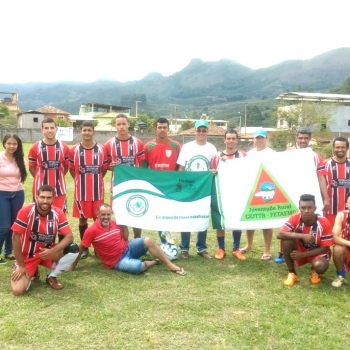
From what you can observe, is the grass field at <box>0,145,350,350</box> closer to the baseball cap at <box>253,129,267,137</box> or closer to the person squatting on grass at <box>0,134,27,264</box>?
the person squatting on grass at <box>0,134,27,264</box>

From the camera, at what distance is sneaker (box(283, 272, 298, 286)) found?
4992 millimetres

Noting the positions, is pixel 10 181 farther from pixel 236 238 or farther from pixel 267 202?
pixel 267 202

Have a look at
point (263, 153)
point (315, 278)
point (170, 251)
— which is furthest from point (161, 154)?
point (315, 278)

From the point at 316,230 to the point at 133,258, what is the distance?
2448 mm

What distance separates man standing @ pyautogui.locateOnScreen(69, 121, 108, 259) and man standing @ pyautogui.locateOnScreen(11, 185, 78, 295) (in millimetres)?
938

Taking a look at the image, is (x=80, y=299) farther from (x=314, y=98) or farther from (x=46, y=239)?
(x=314, y=98)

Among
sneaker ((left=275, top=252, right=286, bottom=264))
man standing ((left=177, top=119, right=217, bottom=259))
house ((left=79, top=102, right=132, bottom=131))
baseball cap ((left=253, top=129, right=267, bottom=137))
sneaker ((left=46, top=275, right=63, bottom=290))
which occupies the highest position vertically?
house ((left=79, top=102, right=132, bottom=131))

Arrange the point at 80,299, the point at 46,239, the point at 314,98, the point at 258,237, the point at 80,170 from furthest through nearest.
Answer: the point at 314,98 < the point at 258,237 < the point at 80,170 < the point at 46,239 < the point at 80,299

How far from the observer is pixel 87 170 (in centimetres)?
576

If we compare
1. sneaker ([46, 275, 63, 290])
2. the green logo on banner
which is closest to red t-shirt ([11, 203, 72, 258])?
sneaker ([46, 275, 63, 290])

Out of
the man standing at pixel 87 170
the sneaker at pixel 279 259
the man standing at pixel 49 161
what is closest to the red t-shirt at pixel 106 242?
the man standing at pixel 87 170

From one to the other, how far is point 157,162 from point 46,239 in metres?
2.07

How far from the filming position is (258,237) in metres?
7.46

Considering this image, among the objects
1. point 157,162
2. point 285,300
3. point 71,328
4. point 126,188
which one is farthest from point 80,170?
point 285,300
